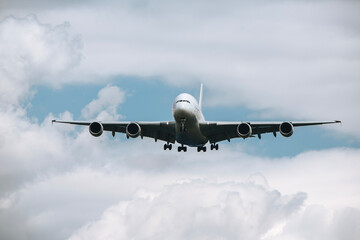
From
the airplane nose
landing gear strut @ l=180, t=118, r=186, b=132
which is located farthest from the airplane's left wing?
the airplane nose

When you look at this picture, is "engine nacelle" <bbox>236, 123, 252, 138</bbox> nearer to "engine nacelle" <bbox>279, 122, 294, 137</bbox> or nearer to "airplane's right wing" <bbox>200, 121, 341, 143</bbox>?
"airplane's right wing" <bbox>200, 121, 341, 143</bbox>

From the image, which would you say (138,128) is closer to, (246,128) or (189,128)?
(189,128)

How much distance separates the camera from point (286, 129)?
62906 mm

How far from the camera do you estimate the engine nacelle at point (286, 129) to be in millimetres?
62750

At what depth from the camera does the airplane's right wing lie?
63031 millimetres

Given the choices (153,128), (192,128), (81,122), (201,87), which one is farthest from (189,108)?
(201,87)

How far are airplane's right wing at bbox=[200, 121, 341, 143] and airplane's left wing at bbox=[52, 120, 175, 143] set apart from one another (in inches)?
147

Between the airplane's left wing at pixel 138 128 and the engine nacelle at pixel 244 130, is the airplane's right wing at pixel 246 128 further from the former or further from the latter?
the airplane's left wing at pixel 138 128

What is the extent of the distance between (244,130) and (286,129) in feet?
13.2

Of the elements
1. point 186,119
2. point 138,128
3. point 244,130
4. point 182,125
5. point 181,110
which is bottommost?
point 182,125

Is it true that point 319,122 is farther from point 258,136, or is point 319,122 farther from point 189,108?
point 189,108

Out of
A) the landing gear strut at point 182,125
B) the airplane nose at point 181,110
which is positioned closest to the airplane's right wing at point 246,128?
the landing gear strut at point 182,125

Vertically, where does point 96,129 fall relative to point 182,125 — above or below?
above

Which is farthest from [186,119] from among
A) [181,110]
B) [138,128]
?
[138,128]
